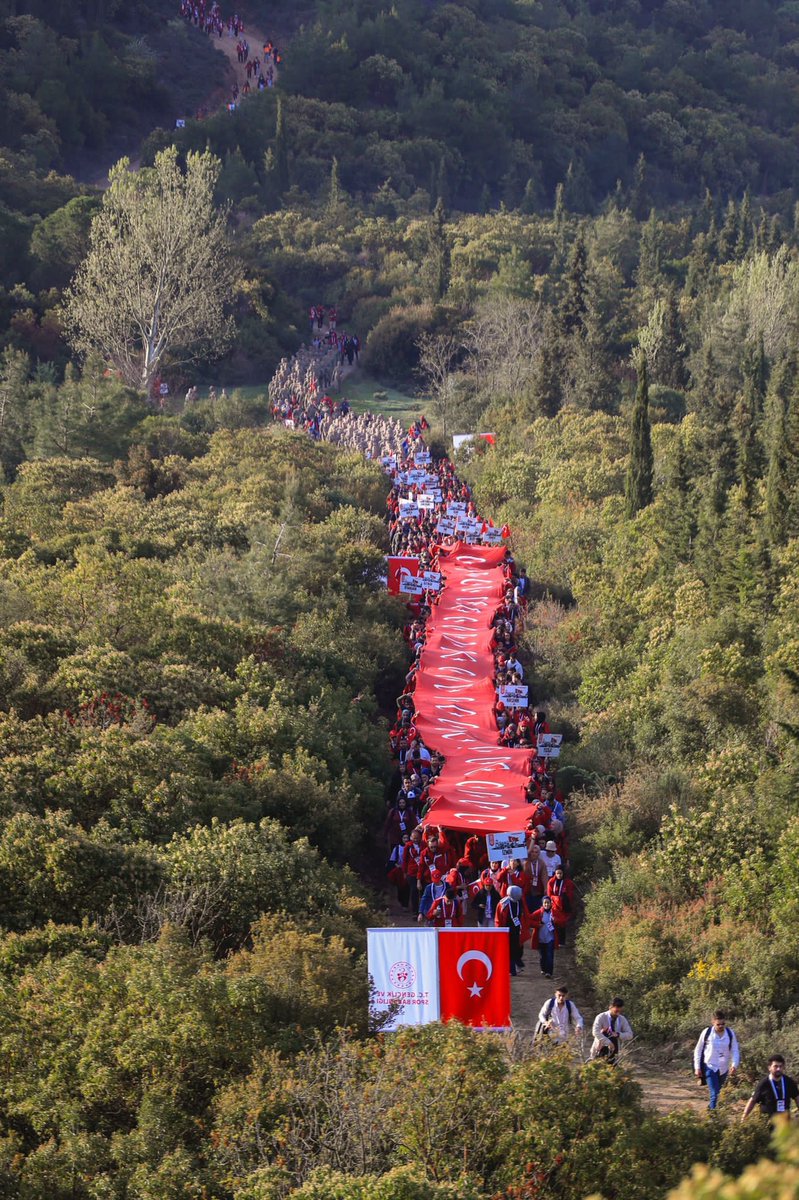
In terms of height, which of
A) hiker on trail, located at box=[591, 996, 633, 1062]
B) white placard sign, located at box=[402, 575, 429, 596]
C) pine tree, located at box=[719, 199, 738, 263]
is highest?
pine tree, located at box=[719, 199, 738, 263]

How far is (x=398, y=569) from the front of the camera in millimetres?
33844

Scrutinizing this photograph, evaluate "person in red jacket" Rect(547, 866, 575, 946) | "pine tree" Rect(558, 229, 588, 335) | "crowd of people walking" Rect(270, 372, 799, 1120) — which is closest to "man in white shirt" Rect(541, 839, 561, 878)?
"crowd of people walking" Rect(270, 372, 799, 1120)

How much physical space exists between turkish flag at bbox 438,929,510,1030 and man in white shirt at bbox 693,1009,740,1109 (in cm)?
229

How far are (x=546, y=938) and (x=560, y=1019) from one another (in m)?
4.25

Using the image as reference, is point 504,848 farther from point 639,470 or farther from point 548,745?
point 639,470

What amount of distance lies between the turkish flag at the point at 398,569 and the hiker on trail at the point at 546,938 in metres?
15.9

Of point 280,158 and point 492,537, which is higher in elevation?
point 280,158

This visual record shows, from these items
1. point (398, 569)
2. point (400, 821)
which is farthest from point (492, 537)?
point (400, 821)

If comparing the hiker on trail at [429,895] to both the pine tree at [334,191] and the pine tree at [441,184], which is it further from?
the pine tree at [441,184]

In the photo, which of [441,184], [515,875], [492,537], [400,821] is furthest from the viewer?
[441,184]

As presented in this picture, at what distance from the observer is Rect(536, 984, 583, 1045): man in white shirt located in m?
13.6

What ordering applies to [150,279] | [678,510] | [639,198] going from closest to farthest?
[678,510]
[150,279]
[639,198]

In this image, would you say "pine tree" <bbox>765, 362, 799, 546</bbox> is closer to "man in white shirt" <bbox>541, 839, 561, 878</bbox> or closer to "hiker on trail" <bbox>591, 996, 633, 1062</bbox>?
"man in white shirt" <bbox>541, 839, 561, 878</bbox>

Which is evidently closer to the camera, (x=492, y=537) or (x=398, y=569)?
(x=398, y=569)
